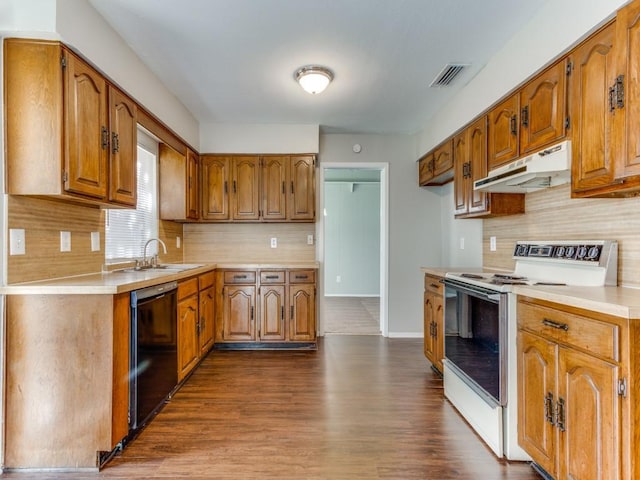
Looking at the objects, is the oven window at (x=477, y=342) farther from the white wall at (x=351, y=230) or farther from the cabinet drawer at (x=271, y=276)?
the white wall at (x=351, y=230)

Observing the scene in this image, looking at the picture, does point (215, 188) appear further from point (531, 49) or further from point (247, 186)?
point (531, 49)

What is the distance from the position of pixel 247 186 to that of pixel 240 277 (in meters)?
1.03

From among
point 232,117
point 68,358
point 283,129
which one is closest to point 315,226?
point 283,129

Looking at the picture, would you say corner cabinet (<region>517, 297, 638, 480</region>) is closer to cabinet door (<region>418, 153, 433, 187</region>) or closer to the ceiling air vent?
the ceiling air vent

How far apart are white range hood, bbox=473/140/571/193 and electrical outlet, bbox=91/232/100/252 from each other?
2.75 metres

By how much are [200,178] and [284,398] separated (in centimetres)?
259

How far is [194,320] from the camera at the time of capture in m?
3.17

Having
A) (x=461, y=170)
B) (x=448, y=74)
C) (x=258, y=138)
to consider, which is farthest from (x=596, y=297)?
(x=258, y=138)

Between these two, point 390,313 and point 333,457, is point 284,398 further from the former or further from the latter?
point 390,313

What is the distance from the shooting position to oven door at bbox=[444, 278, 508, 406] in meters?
1.98

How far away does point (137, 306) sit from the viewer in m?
2.05

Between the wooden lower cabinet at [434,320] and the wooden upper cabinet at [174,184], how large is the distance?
8.23ft

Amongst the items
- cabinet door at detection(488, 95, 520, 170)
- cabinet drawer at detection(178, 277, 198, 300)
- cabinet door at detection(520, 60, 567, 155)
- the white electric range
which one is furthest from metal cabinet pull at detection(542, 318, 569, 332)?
cabinet drawer at detection(178, 277, 198, 300)

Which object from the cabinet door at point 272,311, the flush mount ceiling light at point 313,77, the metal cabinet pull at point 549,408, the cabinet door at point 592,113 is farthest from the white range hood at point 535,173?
the cabinet door at point 272,311
